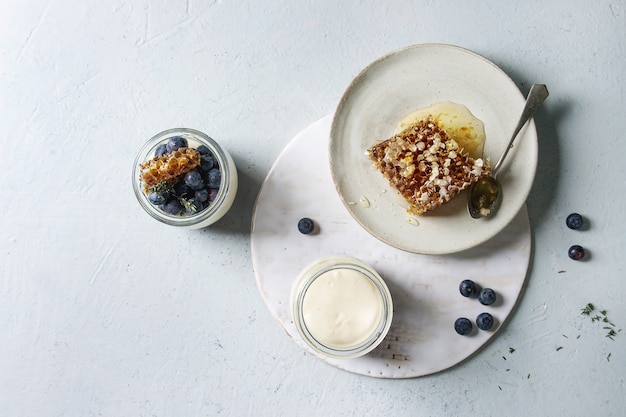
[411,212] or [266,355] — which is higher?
[411,212]

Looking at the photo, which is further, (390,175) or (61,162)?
(61,162)

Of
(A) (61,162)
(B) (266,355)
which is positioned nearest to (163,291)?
(B) (266,355)

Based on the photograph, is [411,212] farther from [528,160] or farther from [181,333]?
[181,333]

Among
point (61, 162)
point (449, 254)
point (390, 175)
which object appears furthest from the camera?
point (61, 162)

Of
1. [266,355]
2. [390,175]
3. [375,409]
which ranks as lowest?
[375,409]

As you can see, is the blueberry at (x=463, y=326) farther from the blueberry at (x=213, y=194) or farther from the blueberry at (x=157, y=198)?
the blueberry at (x=157, y=198)

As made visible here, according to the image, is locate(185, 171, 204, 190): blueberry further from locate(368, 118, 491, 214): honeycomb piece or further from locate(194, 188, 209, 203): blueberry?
locate(368, 118, 491, 214): honeycomb piece

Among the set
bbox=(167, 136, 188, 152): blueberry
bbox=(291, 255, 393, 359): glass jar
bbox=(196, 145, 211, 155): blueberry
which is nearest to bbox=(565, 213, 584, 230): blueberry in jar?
bbox=(291, 255, 393, 359): glass jar
